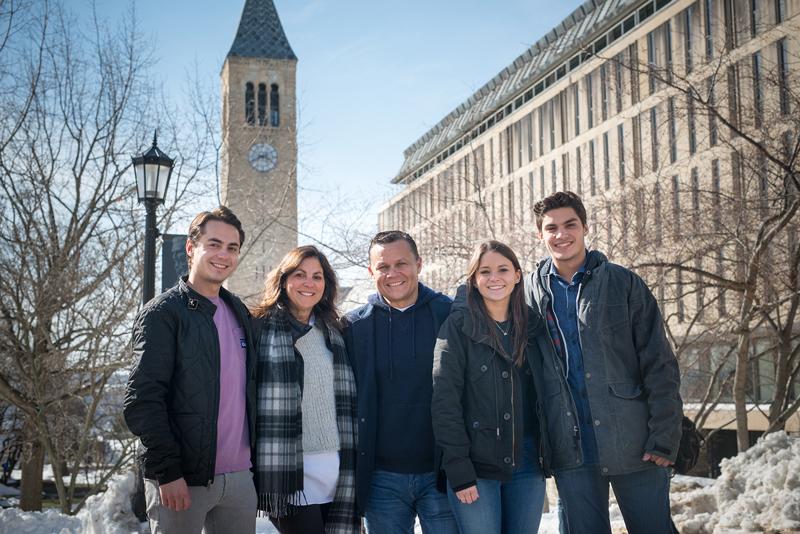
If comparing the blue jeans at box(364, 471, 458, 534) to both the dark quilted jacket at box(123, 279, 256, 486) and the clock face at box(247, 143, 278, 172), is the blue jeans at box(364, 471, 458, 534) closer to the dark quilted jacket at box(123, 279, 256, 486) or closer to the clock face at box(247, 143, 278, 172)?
the dark quilted jacket at box(123, 279, 256, 486)

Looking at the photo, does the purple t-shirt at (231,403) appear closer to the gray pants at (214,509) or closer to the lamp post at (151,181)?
the gray pants at (214,509)

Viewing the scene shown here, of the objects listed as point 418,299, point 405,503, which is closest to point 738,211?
point 418,299

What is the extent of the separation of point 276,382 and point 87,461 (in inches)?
410

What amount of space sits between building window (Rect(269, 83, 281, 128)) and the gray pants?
44998 mm

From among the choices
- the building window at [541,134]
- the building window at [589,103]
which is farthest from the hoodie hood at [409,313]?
the building window at [541,134]

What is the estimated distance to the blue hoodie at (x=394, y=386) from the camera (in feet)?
12.8

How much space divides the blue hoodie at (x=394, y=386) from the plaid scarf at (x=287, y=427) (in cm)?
8

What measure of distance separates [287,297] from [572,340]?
4.85ft

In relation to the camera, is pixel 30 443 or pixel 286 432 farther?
pixel 30 443

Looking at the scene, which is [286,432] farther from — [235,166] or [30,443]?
[235,166]

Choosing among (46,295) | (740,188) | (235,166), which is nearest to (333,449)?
(46,295)

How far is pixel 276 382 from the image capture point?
12.5ft

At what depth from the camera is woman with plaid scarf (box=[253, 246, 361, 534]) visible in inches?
147

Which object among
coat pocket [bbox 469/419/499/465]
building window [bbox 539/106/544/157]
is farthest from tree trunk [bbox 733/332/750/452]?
building window [bbox 539/106/544/157]
